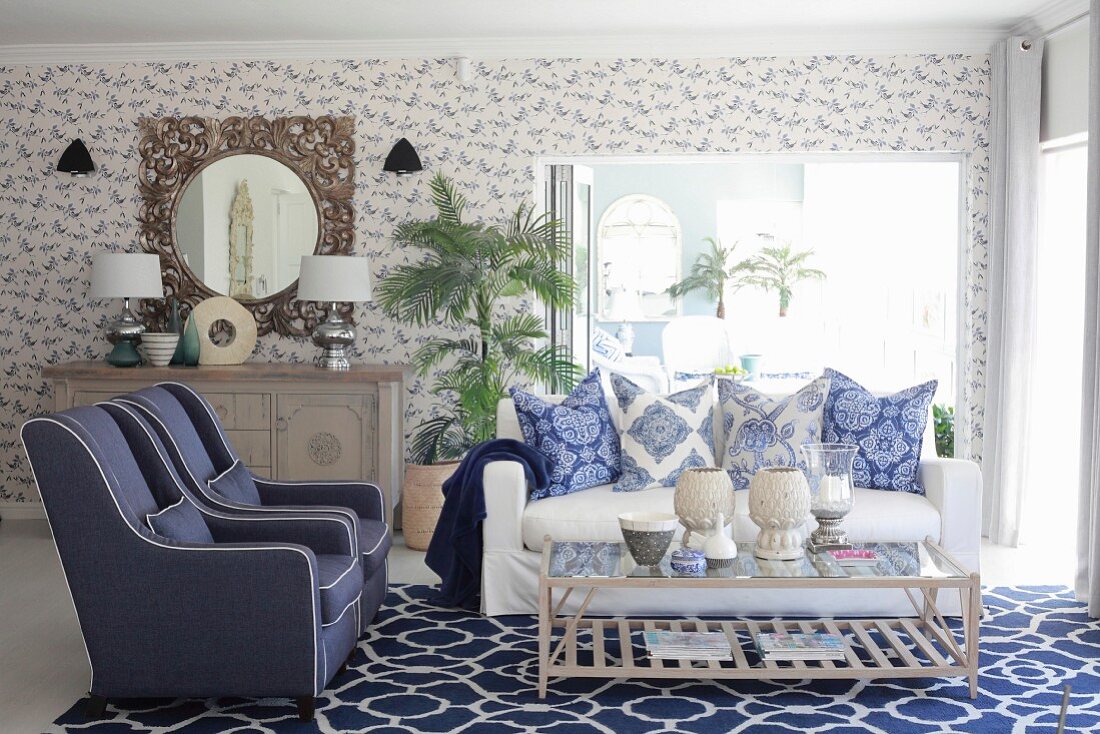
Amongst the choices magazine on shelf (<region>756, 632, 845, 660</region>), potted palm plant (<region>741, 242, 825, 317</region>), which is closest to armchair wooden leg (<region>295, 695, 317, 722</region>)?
magazine on shelf (<region>756, 632, 845, 660</region>)

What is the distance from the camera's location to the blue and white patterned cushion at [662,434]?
432 cm

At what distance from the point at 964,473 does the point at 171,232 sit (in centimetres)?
414

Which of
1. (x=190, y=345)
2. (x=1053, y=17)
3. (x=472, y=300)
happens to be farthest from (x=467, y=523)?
(x=1053, y=17)

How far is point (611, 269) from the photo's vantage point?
10.3 metres

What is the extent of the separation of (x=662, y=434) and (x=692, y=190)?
6.35m

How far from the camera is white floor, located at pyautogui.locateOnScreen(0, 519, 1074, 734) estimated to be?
10.9 ft

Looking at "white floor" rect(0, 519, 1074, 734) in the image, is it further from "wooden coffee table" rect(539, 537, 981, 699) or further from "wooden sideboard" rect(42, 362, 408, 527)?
"wooden coffee table" rect(539, 537, 981, 699)

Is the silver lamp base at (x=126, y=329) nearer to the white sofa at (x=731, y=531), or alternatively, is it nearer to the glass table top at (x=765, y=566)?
the white sofa at (x=731, y=531)

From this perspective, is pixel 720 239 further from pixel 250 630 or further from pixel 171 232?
pixel 250 630

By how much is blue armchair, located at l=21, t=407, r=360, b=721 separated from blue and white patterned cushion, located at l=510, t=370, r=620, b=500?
4.48 ft

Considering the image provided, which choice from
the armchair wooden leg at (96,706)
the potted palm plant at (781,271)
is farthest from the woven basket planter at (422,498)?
the potted palm plant at (781,271)

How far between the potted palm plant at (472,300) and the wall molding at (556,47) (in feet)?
2.43

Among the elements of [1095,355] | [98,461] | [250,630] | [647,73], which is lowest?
[250,630]

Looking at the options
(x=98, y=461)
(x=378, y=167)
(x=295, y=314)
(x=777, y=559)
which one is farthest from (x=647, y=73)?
(x=98, y=461)
